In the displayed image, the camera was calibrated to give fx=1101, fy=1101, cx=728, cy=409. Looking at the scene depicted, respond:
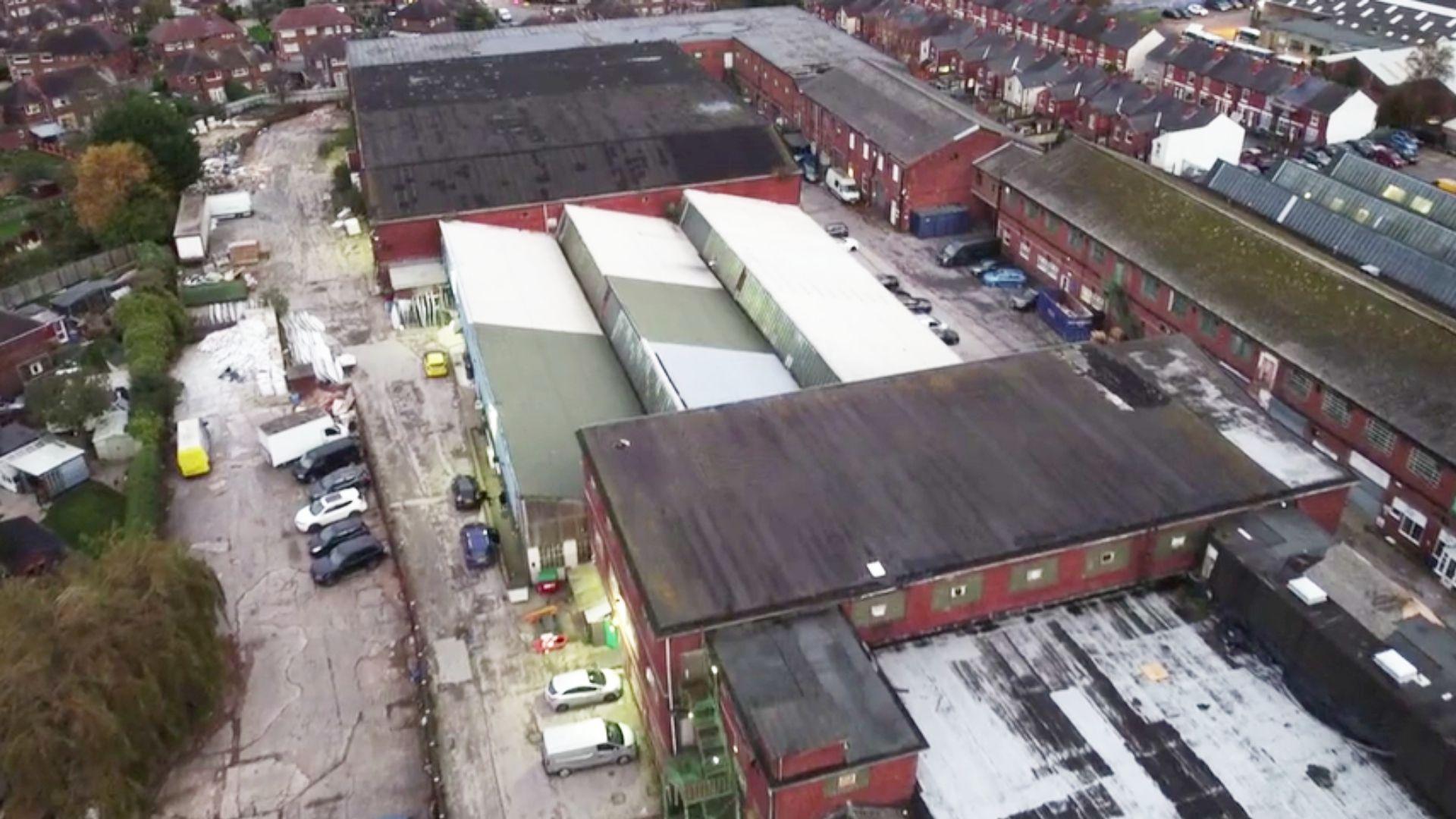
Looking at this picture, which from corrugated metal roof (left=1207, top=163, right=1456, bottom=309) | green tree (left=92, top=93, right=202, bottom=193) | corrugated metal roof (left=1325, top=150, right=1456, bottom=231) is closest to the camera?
corrugated metal roof (left=1207, top=163, right=1456, bottom=309)

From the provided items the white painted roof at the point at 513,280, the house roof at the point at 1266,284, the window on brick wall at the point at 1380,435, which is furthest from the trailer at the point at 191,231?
the window on brick wall at the point at 1380,435

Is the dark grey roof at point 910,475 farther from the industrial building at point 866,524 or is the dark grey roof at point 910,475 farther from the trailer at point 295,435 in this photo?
the trailer at point 295,435

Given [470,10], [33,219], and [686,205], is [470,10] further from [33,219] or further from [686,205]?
[686,205]

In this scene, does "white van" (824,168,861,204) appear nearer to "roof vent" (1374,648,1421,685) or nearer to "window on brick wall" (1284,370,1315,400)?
"window on brick wall" (1284,370,1315,400)

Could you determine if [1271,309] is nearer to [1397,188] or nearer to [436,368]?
[1397,188]

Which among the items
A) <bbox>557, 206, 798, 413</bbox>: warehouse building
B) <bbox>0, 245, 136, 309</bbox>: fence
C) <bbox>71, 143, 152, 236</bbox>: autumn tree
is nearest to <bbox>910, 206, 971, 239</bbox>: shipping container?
<bbox>557, 206, 798, 413</bbox>: warehouse building

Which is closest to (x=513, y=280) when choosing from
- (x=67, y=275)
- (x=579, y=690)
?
(x=579, y=690)

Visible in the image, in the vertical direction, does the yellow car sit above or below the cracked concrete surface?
above
